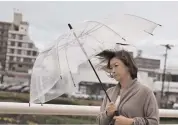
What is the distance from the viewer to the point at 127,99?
230 centimetres

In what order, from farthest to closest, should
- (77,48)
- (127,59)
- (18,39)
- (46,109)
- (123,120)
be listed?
1. (18,39)
2. (46,109)
3. (77,48)
4. (127,59)
5. (123,120)

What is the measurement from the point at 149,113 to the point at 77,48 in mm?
744

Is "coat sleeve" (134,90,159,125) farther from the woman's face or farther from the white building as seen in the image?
the white building

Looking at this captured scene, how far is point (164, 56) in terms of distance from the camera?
19219 mm

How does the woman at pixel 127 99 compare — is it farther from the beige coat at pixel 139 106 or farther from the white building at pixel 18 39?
the white building at pixel 18 39

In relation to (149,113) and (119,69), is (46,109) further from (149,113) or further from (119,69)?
(149,113)

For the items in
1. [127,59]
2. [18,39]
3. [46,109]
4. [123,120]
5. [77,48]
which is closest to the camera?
[123,120]

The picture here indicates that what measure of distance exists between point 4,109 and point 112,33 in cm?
127

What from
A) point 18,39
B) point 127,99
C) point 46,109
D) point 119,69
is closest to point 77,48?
point 119,69

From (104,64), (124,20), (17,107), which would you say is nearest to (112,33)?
(124,20)

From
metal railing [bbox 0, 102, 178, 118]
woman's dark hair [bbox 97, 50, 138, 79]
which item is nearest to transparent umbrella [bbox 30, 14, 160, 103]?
woman's dark hair [bbox 97, 50, 138, 79]

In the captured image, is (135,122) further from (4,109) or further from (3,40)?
(3,40)

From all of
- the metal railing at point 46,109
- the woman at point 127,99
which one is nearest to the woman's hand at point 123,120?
the woman at point 127,99

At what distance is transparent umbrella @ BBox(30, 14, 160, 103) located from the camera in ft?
8.70
